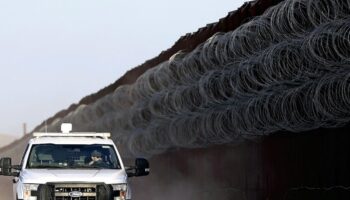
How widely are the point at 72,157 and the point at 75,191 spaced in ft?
4.49

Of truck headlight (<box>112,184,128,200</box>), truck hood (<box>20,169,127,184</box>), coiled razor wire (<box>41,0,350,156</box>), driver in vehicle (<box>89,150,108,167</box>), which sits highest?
coiled razor wire (<box>41,0,350,156</box>)

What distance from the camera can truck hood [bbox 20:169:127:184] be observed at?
15875 millimetres

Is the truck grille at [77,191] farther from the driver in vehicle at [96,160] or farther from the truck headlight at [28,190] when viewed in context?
the driver in vehicle at [96,160]

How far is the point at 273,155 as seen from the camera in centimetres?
2534

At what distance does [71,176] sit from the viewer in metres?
15.9

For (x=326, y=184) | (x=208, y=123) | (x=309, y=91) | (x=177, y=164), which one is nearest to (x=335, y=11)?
(x=309, y=91)

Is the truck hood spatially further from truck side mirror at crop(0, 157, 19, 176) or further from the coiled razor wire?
the coiled razor wire

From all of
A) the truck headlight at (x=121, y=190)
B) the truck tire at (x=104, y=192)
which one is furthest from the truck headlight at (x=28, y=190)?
the truck headlight at (x=121, y=190)

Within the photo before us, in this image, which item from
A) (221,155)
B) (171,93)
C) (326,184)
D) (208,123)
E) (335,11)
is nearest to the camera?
(335,11)

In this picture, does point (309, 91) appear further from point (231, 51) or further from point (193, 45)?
point (193, 45)

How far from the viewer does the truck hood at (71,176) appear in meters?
15.9

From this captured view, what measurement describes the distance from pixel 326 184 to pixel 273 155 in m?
3.75

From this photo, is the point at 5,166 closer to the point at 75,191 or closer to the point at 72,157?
the point at 75,191

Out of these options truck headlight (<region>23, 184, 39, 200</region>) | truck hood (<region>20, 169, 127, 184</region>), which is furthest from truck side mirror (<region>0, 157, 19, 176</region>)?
truck headlight (<region>23, 184, 39, 200</region>)
